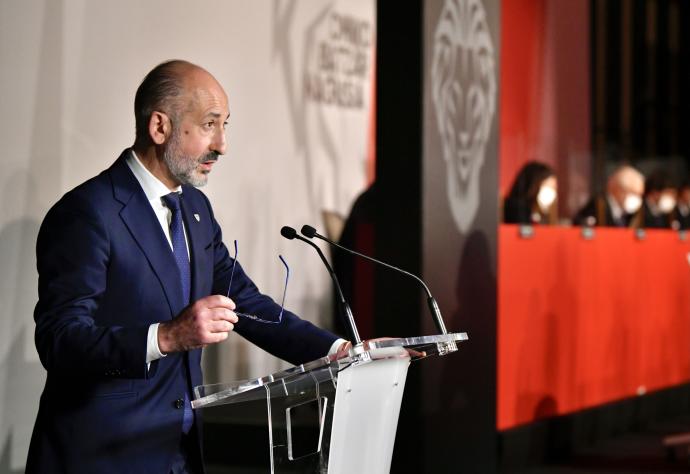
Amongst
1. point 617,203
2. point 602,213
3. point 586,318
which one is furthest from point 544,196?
point 617,203

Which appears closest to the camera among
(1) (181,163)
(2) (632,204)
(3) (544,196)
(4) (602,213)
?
(1) (181,163)

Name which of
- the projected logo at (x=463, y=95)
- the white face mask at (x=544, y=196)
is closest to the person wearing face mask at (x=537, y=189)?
the white face mask at (x=544, y=196)

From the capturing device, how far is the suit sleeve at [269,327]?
108 inches

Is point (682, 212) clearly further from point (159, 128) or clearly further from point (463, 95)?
point (159, 128)

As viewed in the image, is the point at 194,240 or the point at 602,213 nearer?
the point at 194,240

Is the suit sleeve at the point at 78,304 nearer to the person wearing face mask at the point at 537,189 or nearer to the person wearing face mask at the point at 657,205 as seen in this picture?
the person wearing face mask at the point at 537,189

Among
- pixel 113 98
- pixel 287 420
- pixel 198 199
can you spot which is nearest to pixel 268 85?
pixel 113 98

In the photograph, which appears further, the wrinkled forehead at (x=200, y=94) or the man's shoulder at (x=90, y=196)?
the wrinkled forehead at (x=200, y=94)

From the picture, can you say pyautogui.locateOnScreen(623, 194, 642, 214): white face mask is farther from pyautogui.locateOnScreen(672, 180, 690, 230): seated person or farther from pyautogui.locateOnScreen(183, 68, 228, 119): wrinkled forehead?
pyautogui.locateOnScreen(183, 68, 228, 119): wrinkled forehead

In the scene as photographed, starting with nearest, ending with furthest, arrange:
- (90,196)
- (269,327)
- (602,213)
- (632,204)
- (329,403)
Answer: (329,403)
(90,196)
(269,327)
(602,213)
(632,204)

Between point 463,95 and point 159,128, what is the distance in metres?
2.60

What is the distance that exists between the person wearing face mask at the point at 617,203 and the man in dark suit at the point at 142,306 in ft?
18.2

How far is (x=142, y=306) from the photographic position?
8.17 feet

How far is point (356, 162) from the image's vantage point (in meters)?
6.36
